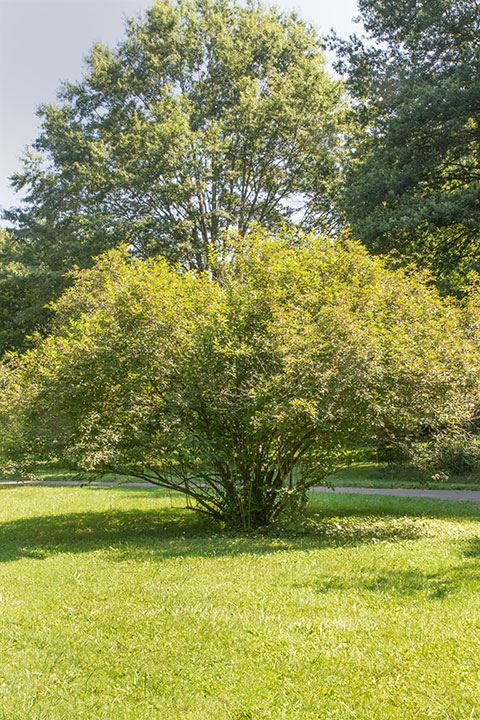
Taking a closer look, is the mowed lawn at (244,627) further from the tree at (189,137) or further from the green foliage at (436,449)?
the tree at (189,137)

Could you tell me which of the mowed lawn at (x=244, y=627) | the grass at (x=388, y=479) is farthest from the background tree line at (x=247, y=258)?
the grass at (x=388, y=479)

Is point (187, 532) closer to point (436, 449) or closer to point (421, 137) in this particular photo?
point (436, 449)

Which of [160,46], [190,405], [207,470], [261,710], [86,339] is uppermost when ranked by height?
[160,46]

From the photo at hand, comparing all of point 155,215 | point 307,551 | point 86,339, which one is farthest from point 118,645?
point 155,215

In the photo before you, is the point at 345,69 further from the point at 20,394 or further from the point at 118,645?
the point at 118,645

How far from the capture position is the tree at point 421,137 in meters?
17.0

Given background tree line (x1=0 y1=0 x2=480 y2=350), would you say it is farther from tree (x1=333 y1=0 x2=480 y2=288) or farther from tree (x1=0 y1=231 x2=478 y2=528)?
tree (x1=0 y1=231 x2=478 y2=528)

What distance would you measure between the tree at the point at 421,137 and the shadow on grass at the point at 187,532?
24.8 feet

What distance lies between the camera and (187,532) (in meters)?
10.7

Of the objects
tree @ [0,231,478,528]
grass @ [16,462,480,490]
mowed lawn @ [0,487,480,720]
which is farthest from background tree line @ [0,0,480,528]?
grass @ [16,462,480,490]

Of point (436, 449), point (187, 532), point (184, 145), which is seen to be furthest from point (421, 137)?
point (187, 532)

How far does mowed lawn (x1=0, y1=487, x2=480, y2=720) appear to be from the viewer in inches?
152

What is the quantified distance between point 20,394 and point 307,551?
5.14 meters

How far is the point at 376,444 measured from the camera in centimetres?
1112
